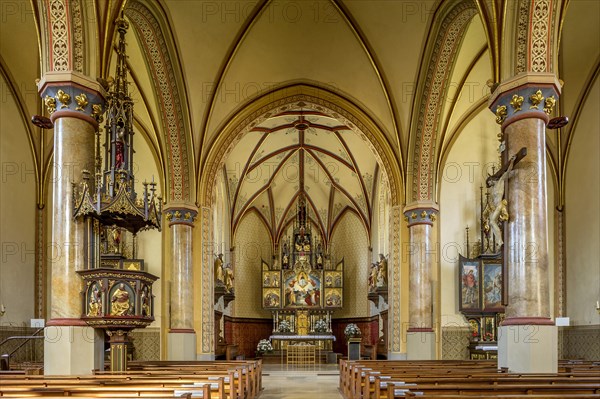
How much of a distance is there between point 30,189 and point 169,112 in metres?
4.07

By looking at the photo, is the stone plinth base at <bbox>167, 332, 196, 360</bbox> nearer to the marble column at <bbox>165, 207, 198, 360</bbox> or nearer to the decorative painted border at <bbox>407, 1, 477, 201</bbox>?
the marble column at <bbox>165, 207, 198, 360</bbox>

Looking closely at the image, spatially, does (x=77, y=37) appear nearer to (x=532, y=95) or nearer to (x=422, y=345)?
(x=532, y=95)

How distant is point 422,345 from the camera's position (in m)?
17.7

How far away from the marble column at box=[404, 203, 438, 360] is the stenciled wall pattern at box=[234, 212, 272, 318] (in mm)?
12660

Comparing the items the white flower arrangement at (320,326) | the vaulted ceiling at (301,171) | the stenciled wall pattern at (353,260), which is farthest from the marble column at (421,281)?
the white flower arrangement at (320,326)

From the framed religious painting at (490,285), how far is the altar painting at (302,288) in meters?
11.5

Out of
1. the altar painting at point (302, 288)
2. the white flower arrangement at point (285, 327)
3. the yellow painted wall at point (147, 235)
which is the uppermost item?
the yellow painted wall at point (147, 235)

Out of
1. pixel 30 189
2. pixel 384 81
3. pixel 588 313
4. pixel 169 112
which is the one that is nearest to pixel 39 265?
pixel 30 189

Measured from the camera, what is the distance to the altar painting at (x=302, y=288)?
2989 cm

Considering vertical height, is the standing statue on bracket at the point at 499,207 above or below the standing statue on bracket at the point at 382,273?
above

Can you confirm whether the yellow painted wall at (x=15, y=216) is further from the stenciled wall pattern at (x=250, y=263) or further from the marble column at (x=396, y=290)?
the stenciled wall pattern at (x=250, y=263)

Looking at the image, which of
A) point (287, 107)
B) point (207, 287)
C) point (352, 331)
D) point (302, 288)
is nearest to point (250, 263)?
point (302, 288)

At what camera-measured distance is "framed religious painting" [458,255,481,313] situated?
19.2 meters

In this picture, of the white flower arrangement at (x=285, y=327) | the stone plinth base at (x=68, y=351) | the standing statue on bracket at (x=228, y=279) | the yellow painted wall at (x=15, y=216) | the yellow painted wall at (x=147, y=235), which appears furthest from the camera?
the white flower arrangement at (x=285, y=327)
